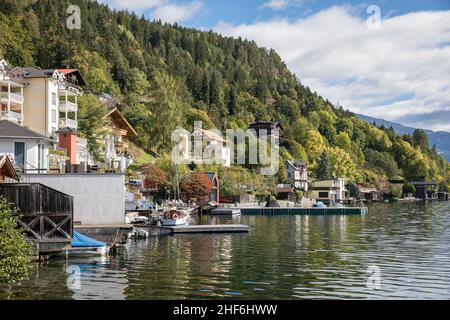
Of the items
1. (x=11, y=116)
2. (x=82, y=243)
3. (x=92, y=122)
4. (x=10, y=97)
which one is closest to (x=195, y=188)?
(x=92, y=122)

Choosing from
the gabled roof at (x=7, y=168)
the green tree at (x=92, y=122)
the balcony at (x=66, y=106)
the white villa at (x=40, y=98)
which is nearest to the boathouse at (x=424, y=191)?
the green tree at (x=92, y=122)

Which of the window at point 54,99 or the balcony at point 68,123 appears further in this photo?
the balcony at point 68,123

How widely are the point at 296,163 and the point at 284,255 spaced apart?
112 meters

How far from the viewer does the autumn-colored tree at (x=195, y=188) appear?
9556 cm

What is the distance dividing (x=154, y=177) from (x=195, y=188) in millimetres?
7653

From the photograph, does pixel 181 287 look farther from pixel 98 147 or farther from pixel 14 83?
pixel 98 147

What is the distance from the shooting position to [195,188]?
95.6 metres

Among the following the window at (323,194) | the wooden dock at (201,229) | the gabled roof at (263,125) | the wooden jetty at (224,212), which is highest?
the gabled roof at (263,125)

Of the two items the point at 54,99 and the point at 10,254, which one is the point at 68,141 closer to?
the point at 54,99

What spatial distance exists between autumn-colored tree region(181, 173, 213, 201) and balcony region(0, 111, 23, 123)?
113ft

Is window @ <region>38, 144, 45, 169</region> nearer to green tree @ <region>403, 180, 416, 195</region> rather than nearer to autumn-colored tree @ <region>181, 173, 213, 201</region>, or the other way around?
autumn-colored tree @ <region>181, 173, 213, 201</region>

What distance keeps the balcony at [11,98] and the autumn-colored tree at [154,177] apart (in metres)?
29.5

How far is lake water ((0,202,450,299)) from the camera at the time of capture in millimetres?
26484

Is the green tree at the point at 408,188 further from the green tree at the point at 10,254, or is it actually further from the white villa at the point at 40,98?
the green tree at the point at 10,254
